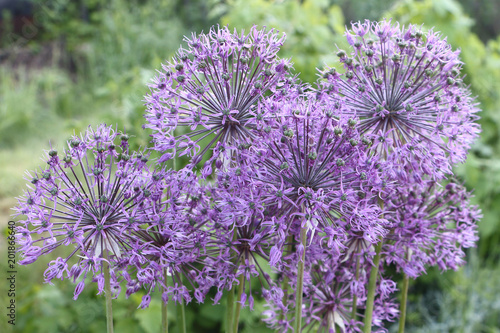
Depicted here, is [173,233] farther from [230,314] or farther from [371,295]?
[371,295]

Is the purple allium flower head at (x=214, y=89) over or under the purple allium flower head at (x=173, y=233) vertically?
over

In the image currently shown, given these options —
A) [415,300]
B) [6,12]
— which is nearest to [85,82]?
[6,12]

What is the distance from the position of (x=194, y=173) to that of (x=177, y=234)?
0.13 meters

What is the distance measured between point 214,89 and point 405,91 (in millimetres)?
459

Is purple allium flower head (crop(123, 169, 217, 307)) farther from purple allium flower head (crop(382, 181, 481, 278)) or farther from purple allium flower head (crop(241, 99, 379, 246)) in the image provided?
purple allium flower head (crop(382, 181, 481, 278))

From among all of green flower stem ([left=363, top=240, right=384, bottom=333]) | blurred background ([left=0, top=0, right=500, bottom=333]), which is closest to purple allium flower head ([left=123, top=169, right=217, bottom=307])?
blurred background ([left=0, top=0, right=500, bottom=333])

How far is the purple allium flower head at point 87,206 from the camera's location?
1083mm

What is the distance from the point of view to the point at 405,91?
126 cm

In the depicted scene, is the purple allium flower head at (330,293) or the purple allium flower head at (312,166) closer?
the purple allium flower head at (312,166)

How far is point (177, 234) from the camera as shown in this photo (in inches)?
43.0

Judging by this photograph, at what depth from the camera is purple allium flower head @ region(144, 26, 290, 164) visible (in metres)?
1.19

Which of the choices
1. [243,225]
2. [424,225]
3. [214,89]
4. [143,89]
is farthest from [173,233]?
[143,89]

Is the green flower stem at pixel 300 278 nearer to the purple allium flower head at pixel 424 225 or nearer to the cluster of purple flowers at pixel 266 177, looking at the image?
the cluster of purple flowers at pixel 266 177

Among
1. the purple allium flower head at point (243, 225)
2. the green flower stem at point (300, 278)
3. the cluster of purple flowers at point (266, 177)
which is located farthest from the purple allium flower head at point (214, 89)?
the green flower stem at point (300, 278)
